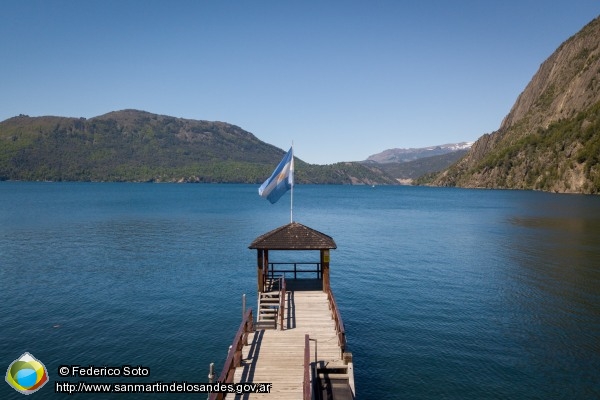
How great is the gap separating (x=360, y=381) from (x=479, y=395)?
5.45 m

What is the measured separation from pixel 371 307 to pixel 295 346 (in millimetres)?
15353

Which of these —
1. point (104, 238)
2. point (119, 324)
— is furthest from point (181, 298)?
point (104, 238)

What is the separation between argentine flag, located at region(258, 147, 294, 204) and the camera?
2489 cm

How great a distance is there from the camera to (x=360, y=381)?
20297 millimetres

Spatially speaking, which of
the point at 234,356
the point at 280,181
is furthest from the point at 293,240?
the point at 234,356

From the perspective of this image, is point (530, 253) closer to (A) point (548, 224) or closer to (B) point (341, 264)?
(B) point (341, 264)

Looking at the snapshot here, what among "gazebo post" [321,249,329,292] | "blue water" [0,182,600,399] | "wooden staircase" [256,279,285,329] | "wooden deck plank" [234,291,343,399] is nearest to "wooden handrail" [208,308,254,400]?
"wooden deck plank" [234,291,343,399]

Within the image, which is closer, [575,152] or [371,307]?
[371,307]

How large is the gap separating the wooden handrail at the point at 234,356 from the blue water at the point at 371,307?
454 cm

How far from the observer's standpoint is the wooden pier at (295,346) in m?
15.0

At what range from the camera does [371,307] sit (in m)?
32.0
